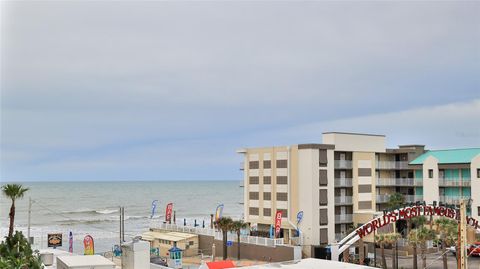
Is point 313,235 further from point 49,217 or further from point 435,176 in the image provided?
point 49,217

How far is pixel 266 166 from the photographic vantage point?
6600 cm

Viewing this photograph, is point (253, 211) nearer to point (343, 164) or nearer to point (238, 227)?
point (343, 164)

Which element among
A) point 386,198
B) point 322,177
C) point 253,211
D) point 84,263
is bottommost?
point 84,263

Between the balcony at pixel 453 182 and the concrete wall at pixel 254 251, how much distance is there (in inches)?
855

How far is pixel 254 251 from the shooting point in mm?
56875

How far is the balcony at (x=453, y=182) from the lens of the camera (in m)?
62.6

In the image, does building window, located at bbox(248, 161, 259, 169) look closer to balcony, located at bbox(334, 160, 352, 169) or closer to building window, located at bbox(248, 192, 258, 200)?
building window, located at bbox(248, 192, 258, 200)

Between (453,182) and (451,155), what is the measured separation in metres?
3.56

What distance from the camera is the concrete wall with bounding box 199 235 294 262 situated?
53906 millimetres

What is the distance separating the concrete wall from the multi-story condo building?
A: 541cm

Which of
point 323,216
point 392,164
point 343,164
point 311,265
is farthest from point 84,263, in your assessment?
point 392,164

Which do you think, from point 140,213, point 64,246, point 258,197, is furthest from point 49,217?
point 258,197

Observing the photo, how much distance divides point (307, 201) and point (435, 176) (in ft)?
52.0

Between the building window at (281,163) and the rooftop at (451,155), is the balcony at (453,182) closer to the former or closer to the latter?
the rooftop at (451,155)
